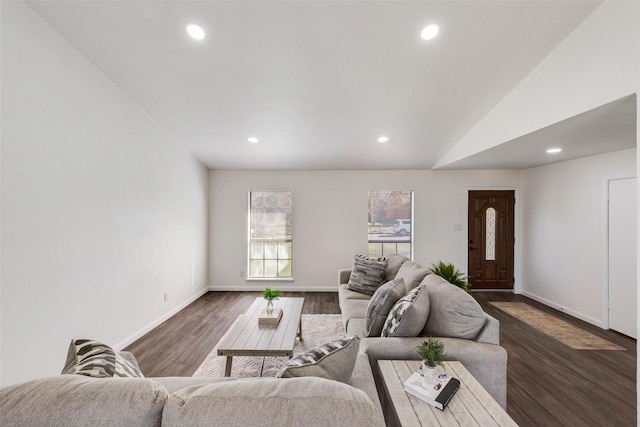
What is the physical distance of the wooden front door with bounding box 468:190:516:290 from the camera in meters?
5.16

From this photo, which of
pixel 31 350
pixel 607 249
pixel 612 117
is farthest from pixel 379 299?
pixel 607 249

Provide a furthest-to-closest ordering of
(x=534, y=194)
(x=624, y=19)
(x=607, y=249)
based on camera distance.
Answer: (x=534, y=194) → (x=607, y=249) → (x=624, y=19)

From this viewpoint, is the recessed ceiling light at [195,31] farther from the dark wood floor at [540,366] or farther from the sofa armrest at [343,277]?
the sofa armrest at [343,277]

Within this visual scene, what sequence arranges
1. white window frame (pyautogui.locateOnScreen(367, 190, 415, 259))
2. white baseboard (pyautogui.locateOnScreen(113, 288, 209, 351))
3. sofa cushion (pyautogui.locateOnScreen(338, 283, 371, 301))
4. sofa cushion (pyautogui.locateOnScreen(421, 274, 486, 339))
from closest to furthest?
sofa cushion (pyautogui.locateOnScreen(421, 274, 486, 339))
white baseboard (pyautogui.locateOnScreen(113, 288, 209, 351))
sofa cushion (pyautogui.locateOnScreen(338, 283, 371, 301))
white window frame (pyautogui.locateOnScreen(367, 190, 415, 259))

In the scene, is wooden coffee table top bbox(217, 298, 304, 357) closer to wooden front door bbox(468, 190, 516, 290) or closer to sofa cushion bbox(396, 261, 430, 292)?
sofa cushion bbox(396, 261, 430, 292)

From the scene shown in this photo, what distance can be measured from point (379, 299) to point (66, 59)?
3132mm

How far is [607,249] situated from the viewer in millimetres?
3555

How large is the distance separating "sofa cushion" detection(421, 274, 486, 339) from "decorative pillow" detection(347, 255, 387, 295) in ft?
5.07

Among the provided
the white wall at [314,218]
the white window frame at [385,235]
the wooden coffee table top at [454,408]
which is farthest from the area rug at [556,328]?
the wooden coffee table top at [454,408]

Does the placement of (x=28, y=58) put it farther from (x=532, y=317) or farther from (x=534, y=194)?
(x=534, y=194)

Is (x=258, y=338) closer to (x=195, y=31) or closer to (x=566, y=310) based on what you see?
(x=195, y=31)

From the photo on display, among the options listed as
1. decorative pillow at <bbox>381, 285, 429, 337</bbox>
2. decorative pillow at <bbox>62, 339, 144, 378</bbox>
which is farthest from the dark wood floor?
decorative pillow at <bbox>62, 339, 144, 378</bbox>

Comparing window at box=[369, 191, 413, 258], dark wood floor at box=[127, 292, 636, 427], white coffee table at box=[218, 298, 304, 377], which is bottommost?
dark wood floor at box=[127, 292, 636, 427]

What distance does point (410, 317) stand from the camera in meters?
1.79
